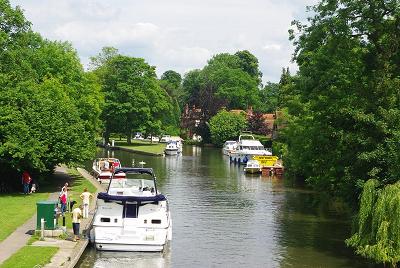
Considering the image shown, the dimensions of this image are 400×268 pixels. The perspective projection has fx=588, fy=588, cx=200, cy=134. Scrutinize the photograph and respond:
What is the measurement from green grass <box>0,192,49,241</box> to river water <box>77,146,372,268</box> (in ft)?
13.9

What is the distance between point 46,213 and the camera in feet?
87.6

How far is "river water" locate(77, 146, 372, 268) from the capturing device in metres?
26.0

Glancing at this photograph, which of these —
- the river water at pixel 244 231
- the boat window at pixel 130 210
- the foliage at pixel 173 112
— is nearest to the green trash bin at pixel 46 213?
the river water at pixel 244 231

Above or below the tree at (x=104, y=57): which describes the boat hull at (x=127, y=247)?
below

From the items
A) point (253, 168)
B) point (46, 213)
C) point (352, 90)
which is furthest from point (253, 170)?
point (46, 213)

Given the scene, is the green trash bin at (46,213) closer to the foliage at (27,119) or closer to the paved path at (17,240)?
the paved path at (17,240)

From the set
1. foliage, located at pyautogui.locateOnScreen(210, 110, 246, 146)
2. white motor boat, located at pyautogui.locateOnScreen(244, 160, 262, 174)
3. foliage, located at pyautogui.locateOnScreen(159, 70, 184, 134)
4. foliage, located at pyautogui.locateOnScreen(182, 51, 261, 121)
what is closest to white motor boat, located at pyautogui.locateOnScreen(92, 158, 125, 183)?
white motor boat, located at pyautogui.locateOnScreen(244, 160, 262, 174)

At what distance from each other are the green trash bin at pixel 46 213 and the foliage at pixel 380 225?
13080 mm

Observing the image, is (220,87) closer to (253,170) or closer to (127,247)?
(253,170)

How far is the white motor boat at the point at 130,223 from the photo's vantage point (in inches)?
1051

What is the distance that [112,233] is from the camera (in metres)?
26.7

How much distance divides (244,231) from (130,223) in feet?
27.7

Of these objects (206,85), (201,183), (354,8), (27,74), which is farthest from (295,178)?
(206,85)

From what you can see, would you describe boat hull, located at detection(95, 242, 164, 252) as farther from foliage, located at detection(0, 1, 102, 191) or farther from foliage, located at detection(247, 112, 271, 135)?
foliage, located at detection(247, 112, 271, 135)
